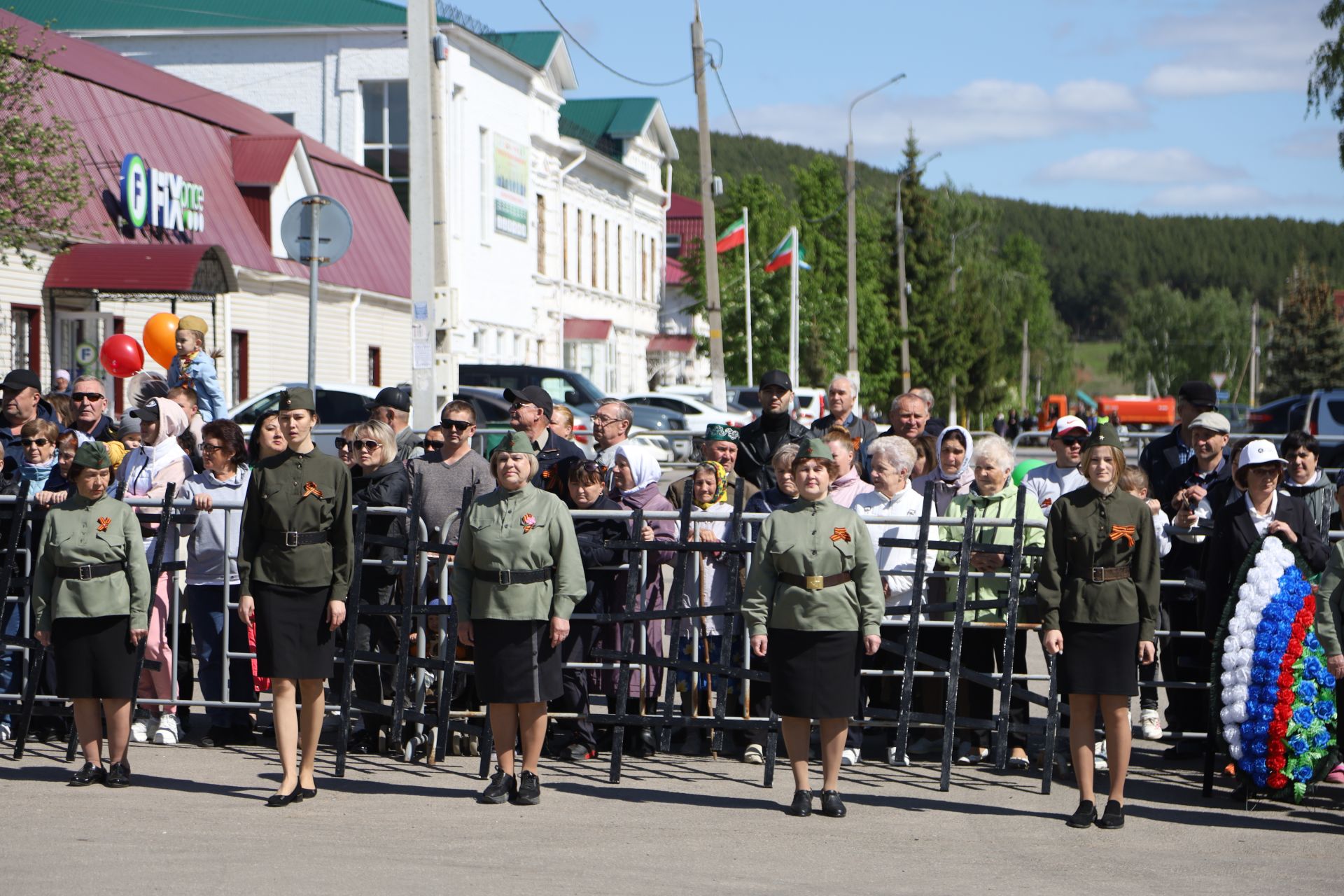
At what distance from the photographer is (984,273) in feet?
331

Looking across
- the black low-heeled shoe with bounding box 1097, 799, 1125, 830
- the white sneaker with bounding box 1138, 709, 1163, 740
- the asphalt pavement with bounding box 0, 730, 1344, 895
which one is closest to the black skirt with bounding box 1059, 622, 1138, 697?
the black low-heeled shoe with bounding box 1097, 799, 1125, 830

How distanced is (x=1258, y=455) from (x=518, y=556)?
12.1 feet

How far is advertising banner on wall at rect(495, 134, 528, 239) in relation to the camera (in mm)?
44938

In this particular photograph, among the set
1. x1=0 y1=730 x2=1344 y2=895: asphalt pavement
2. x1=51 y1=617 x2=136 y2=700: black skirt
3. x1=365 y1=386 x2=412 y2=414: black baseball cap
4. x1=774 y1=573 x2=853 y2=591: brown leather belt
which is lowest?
x1=0 y1=730 x2=1344 y2=895: asphalt pavement

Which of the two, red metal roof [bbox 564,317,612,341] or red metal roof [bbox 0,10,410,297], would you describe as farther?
red metal roof [bbox 564,317,612,341]

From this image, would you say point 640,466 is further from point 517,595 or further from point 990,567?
point 517,595

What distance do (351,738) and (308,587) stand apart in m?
1.81

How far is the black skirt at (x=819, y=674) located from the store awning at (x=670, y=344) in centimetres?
5356

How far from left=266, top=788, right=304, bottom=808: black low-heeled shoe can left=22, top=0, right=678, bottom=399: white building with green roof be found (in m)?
31.2

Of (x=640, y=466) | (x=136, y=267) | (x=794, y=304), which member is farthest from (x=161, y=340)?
(x=794, y=304)

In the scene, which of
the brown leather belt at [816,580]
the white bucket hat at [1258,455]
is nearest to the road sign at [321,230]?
the brown leather belt at [816,580]

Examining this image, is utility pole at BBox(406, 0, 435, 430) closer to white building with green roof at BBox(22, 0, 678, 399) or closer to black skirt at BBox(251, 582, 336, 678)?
black skirt at BBox(251, 582, 336, 678)

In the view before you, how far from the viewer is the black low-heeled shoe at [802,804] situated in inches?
303

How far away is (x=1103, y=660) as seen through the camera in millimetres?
7559
